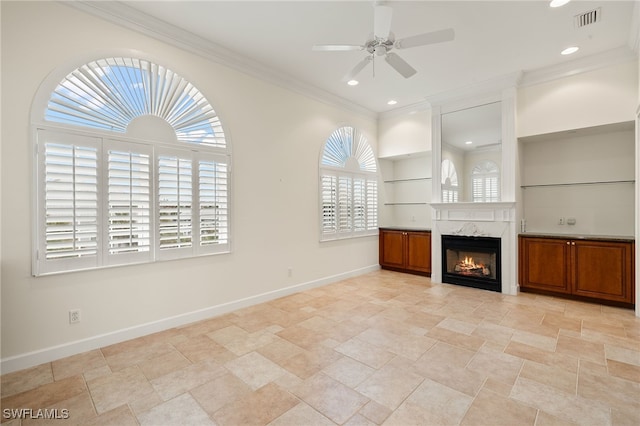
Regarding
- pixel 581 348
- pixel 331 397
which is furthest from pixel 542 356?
pixel 331 397

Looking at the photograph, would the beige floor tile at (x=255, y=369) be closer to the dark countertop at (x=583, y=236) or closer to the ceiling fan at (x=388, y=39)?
the ceiling fan at (x=388, y=39)

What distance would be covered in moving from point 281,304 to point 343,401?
220 cm

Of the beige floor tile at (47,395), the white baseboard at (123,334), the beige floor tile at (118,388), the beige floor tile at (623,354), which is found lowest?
the beige floor tile at (47,395)

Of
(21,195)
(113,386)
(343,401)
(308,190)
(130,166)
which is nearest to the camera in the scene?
(343,401)

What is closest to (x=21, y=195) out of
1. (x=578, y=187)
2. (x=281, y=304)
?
(x=281, y=304)

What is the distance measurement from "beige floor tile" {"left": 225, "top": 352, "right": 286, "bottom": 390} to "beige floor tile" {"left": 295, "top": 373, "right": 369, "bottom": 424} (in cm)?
29

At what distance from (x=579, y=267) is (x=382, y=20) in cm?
425

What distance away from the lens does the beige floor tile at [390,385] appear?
6.87ft

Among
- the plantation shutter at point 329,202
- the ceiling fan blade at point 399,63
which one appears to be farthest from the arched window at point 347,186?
the ceiling fan blade at point 399,63

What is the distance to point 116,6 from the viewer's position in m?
2.90

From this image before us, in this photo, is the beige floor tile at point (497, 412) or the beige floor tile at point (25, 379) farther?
the beige floor tile at point (25, 379)

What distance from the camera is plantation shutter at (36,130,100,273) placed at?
2613 mm

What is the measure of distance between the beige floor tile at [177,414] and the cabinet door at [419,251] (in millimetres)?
4628

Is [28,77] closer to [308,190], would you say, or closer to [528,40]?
[308,190]
